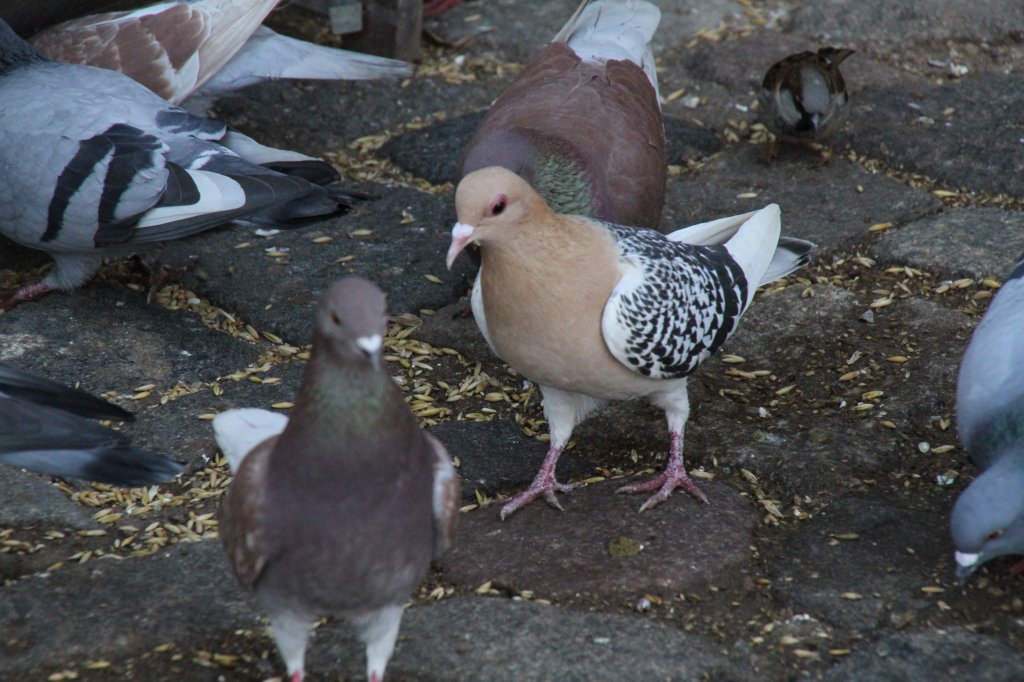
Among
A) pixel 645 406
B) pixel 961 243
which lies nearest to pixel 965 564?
pixel 645 406

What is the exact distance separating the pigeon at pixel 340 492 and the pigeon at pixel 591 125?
65.2 inches

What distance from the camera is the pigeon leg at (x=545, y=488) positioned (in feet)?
10.6

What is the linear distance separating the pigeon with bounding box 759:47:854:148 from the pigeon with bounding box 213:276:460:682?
9.84 feet

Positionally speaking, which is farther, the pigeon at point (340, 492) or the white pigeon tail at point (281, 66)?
the white pigeon tail at point (281, 66)

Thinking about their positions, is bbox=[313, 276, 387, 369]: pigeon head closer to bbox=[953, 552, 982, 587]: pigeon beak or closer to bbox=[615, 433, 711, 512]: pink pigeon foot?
bbox=[615, 433, 711, 512]: pink pigeon foot

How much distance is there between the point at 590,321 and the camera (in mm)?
3059

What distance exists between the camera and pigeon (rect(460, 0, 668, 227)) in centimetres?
378

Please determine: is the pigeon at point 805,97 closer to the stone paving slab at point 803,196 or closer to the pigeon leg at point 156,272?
the stone paving slab at point 803,196

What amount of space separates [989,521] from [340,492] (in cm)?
152

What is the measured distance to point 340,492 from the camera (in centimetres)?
220

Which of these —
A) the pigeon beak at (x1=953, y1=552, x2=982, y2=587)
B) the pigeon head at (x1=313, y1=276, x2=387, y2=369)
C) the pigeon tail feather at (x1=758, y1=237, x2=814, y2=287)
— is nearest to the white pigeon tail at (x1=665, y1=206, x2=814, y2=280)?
the pigeon tail feather at (x1=758, y1=237, x2=814, y2=287)

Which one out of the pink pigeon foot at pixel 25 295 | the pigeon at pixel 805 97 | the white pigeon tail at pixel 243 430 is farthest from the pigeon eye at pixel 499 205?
the pigeon at pixel 805 97

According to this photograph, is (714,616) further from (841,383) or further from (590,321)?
(841,383)

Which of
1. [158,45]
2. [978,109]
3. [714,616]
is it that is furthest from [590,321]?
[978,109]
